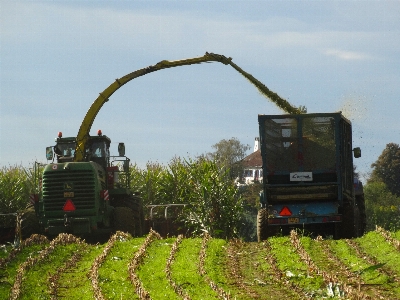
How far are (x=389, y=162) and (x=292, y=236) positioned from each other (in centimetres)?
8304

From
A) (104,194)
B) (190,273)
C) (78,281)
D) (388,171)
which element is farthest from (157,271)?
(388,171)

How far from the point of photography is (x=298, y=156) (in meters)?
20.6

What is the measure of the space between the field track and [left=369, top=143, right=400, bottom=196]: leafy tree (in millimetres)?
81291

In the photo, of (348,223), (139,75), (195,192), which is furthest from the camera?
(195,192)

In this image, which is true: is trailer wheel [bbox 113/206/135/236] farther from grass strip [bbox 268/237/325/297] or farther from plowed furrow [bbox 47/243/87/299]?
grass strip [bbox 268/237/325/297]

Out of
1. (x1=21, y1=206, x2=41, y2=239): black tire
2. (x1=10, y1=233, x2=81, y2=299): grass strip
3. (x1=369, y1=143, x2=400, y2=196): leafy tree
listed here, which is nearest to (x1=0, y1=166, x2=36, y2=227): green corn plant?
(x1=21, y1=206, x2=41, y2=239): black tire

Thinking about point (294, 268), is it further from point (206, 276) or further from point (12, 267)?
point (12, 267)

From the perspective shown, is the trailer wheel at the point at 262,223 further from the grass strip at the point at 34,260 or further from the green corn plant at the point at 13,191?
the green corn plant at the point at 13,191

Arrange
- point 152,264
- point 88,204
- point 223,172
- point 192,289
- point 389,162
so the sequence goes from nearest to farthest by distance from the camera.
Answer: point 192,289 < point 152,264 < point 88,204 < point 223,172 < point 389,162

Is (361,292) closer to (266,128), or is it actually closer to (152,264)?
(152,264)

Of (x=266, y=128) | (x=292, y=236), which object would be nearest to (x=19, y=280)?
(x=292, y=236)

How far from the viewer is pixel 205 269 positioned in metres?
15.1

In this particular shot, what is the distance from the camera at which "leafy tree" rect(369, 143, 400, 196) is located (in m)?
98.5

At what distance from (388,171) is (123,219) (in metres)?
77.8
